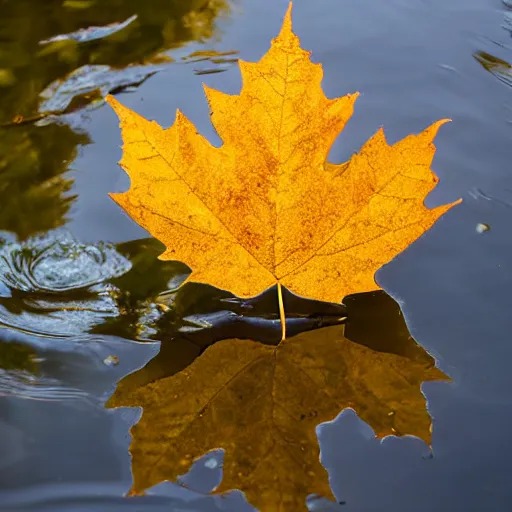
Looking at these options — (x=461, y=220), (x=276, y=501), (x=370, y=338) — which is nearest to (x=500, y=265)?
(x=461, y=220)

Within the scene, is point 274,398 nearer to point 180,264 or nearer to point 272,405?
point 272,405

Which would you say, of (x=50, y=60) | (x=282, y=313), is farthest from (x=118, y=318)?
(x=50, y=60)

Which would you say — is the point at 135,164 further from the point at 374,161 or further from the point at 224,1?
the point at 224,1

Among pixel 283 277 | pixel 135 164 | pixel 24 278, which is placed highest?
pixel 135 164

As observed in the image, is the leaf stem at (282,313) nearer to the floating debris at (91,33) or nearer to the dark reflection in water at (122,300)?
the dark reflection in water at (122,300)

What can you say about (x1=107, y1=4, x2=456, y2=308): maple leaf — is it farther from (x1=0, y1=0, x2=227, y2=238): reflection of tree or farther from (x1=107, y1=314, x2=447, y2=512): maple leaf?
(x1=0, y1=0, x2=227, y2=238): reflection of tree

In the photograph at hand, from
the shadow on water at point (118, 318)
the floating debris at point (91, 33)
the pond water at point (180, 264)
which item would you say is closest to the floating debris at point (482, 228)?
the pond water at point (180, 264)
